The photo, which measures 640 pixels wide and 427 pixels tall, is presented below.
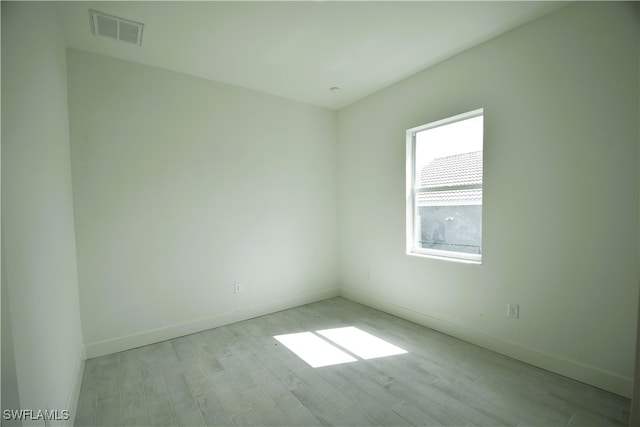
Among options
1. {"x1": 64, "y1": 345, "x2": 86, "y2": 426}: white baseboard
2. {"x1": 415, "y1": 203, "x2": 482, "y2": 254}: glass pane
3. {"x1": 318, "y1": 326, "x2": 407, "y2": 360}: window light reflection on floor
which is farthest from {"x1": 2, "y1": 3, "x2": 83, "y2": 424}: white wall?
{"x1": 415, "y1": 203, "x2": 482, "y2": 254}: glass pane

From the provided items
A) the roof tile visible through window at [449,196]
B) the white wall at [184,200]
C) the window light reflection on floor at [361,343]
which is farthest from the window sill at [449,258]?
the white wall at [184,200]

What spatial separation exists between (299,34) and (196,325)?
123 inches

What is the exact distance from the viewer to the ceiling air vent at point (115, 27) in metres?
2.14

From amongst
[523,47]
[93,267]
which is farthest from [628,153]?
[93,267]

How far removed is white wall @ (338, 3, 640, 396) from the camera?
1933mm

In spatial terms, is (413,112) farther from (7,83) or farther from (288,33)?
(7,83)

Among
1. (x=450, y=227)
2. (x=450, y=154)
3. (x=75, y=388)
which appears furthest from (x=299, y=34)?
(x=75, y=388)

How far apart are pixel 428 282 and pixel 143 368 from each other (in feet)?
9.43

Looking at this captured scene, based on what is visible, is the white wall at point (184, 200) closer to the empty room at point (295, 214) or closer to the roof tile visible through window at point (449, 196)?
the empty room at point (295, 214)

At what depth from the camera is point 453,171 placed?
2.99 m

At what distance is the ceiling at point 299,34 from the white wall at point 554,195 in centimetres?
31

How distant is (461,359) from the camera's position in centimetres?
247

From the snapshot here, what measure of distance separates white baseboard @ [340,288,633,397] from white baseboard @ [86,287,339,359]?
1.20 metres

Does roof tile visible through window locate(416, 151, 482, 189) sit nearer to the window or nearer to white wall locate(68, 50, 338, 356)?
the window
